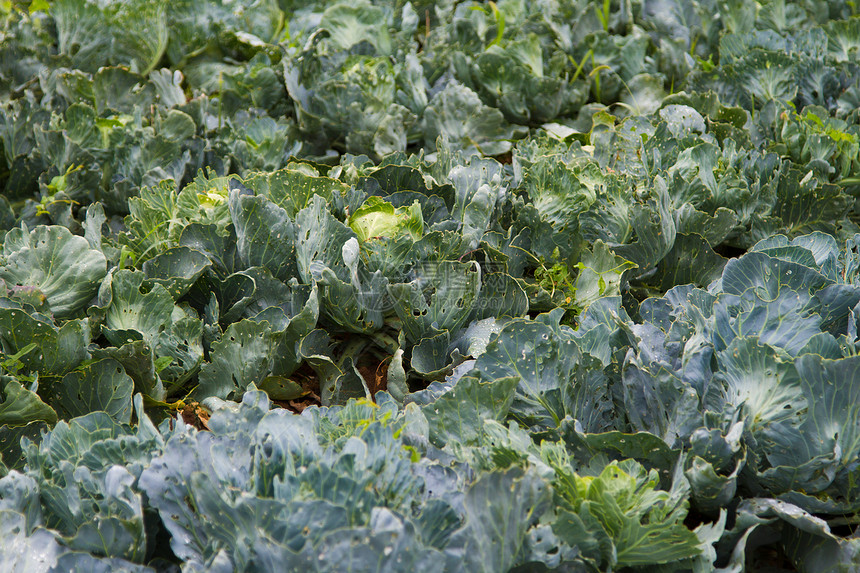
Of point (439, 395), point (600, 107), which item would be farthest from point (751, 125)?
point (439, 395)

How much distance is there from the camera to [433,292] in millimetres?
2193

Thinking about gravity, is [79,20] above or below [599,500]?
above

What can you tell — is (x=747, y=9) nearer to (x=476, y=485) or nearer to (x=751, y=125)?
(x=751, y=125)

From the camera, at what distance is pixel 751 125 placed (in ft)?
9.70

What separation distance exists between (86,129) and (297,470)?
→ 6.61ft

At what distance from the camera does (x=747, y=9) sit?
11.9ft

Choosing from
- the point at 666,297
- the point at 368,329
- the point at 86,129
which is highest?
the point at 86,129

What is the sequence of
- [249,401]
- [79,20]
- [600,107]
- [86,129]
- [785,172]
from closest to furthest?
[249,401], [785,172], [86,129], [600,107], [79,20]

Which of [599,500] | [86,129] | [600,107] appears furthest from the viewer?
[600,107]

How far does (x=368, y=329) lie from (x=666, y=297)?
2.94ft

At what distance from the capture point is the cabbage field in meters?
1.47

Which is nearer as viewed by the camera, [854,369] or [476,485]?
[476,485]

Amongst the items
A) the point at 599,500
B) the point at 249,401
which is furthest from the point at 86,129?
the point at 599,500

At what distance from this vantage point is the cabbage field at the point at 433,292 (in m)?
1.47
